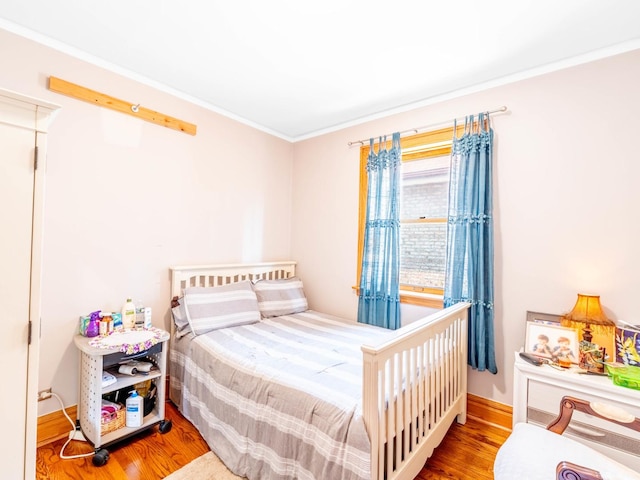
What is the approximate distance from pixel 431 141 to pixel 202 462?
2.74 meters

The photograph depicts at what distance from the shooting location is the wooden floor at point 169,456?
1.68 meters

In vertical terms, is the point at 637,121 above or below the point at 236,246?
above

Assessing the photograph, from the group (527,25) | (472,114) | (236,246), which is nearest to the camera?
(527,25)

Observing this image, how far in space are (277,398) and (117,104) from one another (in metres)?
2.24

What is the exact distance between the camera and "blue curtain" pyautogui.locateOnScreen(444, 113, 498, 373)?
2.18 m

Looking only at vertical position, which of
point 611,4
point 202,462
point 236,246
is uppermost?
point 611,4

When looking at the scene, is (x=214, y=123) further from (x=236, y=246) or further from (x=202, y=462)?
(x=202, y=462)

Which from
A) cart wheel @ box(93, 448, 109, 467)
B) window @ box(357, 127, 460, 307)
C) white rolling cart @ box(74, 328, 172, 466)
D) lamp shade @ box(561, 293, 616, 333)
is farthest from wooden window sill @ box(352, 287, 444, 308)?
cart wheel @ box(93, 448, 109, 467)

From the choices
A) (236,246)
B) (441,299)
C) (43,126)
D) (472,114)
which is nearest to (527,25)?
(472,114)

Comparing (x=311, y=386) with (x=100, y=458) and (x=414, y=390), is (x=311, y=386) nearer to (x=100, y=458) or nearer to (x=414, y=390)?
(x=414, y=390)

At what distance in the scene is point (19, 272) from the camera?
1135mm

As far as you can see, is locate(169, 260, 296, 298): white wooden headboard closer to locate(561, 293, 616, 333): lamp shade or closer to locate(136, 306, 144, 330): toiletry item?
locate(136, 306, 144, 330): toiletry item

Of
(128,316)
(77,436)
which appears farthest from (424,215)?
(77,436)

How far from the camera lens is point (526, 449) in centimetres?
132
